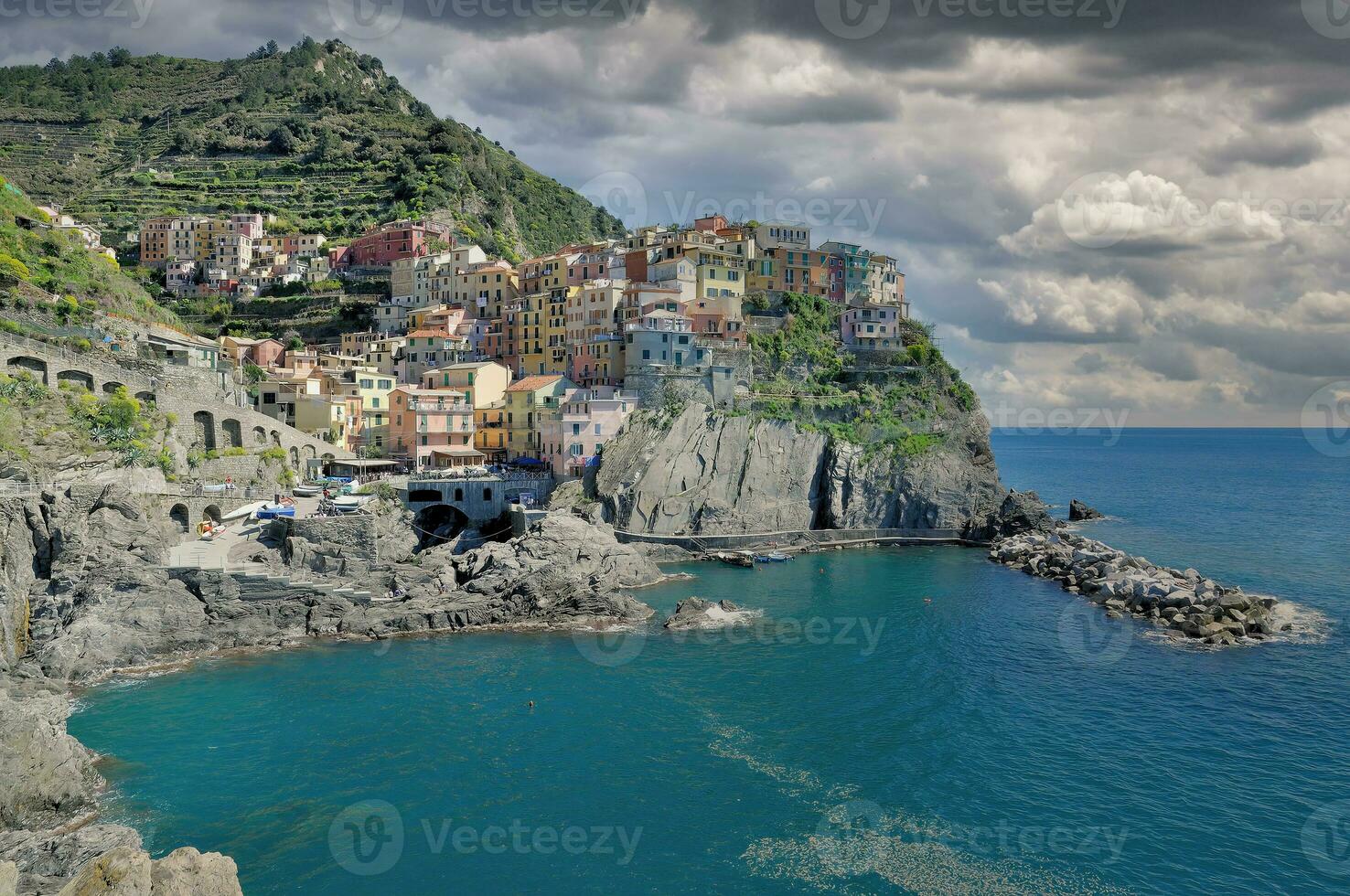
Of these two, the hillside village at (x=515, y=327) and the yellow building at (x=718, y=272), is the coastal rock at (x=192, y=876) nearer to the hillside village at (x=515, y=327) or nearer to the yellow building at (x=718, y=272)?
the hillside village at (x=515, y=327)

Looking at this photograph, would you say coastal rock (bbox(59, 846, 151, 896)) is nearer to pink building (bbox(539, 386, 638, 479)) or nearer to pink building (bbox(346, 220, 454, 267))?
pink building (bbox(539, 386, 638, 479))

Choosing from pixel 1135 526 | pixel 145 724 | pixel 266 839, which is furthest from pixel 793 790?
pixel 1135 526

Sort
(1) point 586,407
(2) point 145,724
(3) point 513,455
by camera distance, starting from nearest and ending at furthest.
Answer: (2) point 145,724, (1) point 586,407, (3) point 513,455

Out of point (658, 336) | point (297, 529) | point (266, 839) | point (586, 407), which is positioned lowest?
point (266, 839)

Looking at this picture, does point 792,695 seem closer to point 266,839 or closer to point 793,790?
point 793,790

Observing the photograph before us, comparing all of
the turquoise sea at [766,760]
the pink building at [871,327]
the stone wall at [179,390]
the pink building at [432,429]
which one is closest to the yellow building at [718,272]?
the pink building at [871,327]

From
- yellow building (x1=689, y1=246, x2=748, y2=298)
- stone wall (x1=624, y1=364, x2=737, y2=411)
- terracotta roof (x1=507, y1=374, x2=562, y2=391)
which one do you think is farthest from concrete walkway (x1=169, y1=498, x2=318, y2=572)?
yellow building (x1=689, y1=246, x2=748, y2=298)

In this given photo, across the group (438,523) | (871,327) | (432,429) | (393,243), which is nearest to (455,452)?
(432,429)

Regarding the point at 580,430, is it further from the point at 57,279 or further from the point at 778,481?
the point at 57,279
